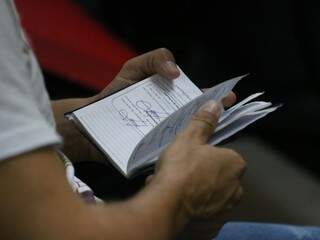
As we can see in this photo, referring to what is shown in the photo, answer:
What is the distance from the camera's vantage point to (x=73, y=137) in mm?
1053

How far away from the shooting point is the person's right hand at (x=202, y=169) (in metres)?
0.74

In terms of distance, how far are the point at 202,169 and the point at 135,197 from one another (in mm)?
102

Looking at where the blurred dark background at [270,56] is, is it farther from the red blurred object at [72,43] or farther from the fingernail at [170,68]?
the fingernail at [170,68]

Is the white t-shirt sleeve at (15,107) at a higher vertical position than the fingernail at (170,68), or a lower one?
higher

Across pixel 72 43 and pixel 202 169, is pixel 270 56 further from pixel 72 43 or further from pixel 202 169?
pixel 202 169

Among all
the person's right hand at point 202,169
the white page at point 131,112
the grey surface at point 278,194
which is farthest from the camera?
the grey surface at point 278,194

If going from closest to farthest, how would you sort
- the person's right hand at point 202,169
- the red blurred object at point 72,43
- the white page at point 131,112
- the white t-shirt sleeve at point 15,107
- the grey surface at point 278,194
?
1. the white t-shirt sleeve at point 15,107
2. the person's right hand at point 202,169
3. the white page at point 131,112
4. the grey surface at point 278,194
5. the red blurred object at point 72,43

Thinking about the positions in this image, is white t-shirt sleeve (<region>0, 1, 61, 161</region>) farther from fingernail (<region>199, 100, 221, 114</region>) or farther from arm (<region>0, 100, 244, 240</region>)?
fingernail (<region>199, 100, 221, 114</region>)

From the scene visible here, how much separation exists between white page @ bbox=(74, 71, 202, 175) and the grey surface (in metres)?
0.28

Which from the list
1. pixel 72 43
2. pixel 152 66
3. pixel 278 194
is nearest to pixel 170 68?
pixel 152 66

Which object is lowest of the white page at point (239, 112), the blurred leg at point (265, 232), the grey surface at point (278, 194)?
the grey surface at point (278, 194)

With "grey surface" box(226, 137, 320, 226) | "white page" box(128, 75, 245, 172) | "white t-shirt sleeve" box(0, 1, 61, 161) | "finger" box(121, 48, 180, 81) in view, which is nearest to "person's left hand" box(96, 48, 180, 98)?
"finger" box(121, 48, 180, 81)

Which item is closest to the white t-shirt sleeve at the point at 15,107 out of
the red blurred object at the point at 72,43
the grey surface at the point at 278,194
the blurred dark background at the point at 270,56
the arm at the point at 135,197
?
the arm at the point at 135,197

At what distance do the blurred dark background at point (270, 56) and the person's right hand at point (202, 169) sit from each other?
2.22 ft
